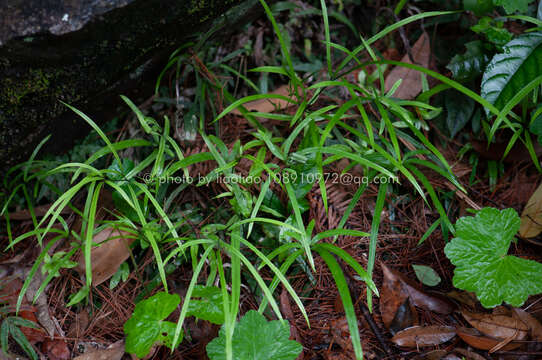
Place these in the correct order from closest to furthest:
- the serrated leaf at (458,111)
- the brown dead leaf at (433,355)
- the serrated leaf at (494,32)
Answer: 1. the brown dead leaf at (433,355)
2. the serrated leaf at (494,32)
3. the serrated leaf at (458,111)

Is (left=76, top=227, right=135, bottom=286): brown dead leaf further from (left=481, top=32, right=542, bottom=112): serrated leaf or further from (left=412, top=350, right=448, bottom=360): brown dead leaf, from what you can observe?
(left=481, top=32, right=542, bottom=112): serrated leaf

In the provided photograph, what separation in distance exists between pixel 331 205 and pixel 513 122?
30.8 inches

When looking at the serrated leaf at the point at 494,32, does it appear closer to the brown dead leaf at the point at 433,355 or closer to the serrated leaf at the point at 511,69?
the serrated leaf at the point at 511,69

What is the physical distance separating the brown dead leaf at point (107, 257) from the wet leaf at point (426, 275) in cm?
100

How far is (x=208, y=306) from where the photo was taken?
1.17 meters

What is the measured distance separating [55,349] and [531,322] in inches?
59.0

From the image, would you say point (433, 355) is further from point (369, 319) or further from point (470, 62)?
point (470, 62)

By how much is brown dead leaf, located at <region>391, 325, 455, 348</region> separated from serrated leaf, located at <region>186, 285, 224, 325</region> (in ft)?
1.75

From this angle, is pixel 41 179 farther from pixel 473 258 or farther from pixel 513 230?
pixel 513 230

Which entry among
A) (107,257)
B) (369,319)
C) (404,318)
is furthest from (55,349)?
(404,318)

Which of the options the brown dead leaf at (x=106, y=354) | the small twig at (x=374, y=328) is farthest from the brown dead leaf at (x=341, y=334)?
the brown dead leaf at (x=106, y=354)

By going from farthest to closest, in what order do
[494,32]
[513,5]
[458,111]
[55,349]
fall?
[458,111]
[494,32]
[513,5]
[55,349]

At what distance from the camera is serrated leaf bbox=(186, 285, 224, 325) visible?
1.15 m

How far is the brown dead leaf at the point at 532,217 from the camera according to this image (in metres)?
1.41
